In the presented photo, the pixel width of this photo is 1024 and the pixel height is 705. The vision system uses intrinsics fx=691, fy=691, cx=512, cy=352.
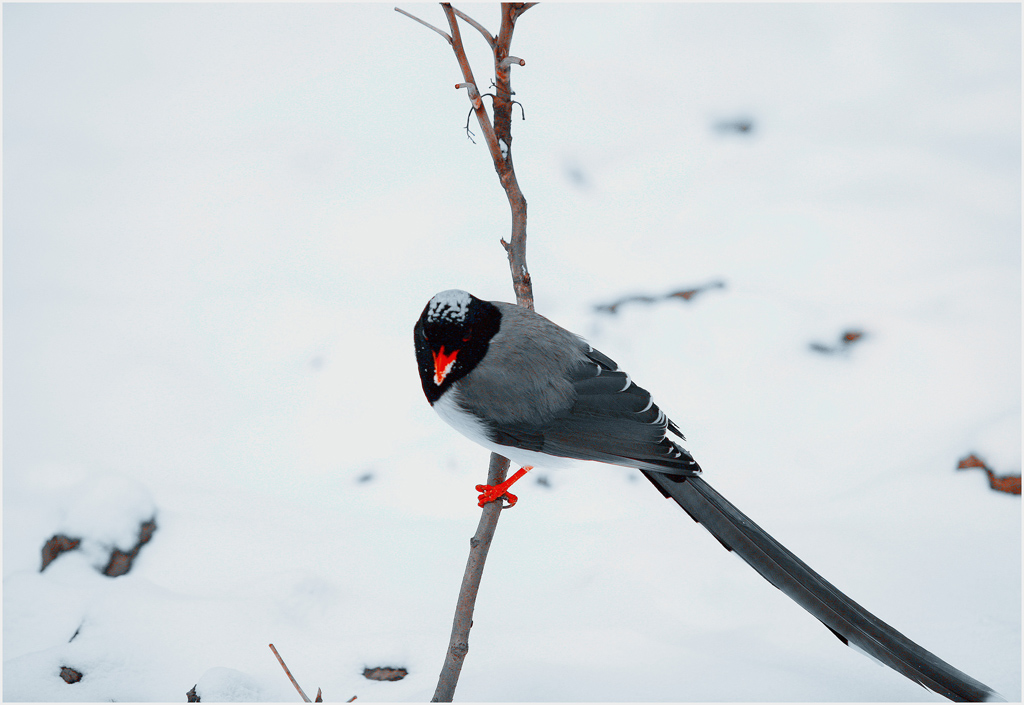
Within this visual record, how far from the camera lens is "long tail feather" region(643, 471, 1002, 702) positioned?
4.21 ft

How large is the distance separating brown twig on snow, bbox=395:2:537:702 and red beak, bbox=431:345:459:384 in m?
0.35

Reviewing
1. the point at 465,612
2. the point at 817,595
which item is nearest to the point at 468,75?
the point at 465,612

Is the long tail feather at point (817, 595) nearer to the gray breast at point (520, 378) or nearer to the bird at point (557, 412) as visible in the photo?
the bird at point (557, 412)

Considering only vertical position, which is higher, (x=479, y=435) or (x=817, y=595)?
(x=479, y=435)

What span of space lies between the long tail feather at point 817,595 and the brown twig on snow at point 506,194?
437mm

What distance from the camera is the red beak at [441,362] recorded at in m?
1.42

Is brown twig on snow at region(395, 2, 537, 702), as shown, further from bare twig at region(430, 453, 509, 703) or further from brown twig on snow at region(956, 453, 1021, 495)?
brown twig on snow at region(956, 453, 1021, 495)

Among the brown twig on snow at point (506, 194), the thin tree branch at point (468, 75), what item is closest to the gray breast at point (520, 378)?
the brown twig on snow at point (506, 194)

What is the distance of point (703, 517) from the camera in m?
1.51

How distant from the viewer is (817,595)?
54.4 inches

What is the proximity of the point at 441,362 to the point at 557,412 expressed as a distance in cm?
29

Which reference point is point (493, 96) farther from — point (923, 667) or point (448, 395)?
point (923, 667)

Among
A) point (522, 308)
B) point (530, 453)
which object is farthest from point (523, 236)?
point (530, 453)

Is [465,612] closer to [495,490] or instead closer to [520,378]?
[495,490]
